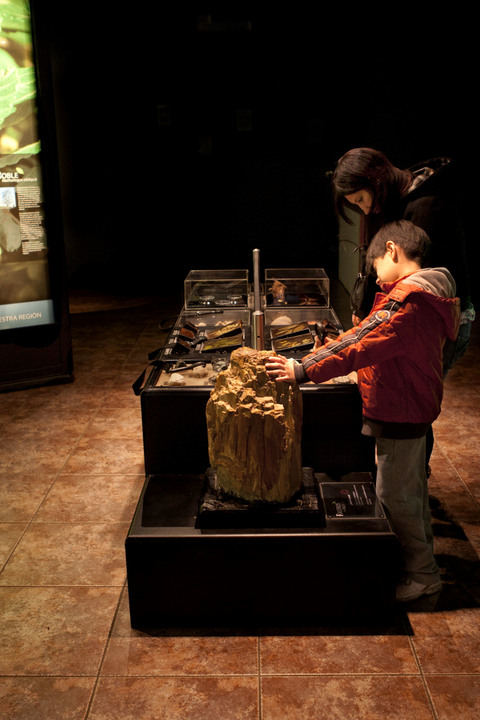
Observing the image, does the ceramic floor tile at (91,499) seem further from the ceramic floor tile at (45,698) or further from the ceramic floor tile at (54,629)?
the ceramic floor tile at (45,698)

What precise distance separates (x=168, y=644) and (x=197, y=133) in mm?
9077

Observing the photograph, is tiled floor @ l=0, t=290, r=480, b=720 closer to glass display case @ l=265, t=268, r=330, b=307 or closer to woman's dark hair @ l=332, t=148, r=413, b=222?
glass display case @ l=265, t=268, r=330, b=307

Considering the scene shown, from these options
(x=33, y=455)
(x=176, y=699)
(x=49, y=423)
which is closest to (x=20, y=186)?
(x=49, y=423)

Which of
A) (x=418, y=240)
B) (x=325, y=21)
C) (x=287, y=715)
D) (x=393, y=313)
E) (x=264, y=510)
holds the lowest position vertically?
(x=287, y=715)

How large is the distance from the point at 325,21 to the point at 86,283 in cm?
516

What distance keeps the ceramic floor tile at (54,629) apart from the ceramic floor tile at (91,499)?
24.4 inches

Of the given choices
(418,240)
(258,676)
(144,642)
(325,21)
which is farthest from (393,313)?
(325,21)

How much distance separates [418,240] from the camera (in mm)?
2607

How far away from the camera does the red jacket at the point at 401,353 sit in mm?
2520

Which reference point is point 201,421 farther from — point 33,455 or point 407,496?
point 33,455

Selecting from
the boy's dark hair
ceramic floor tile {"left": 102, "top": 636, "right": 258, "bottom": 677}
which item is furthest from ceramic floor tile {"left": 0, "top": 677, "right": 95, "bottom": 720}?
the boy's dark hair

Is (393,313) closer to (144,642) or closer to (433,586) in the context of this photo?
(433,586)

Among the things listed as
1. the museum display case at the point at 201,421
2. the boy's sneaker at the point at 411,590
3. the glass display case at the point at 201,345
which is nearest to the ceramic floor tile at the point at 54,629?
the museum display case at the point at 201,421

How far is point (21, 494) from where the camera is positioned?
386cm
